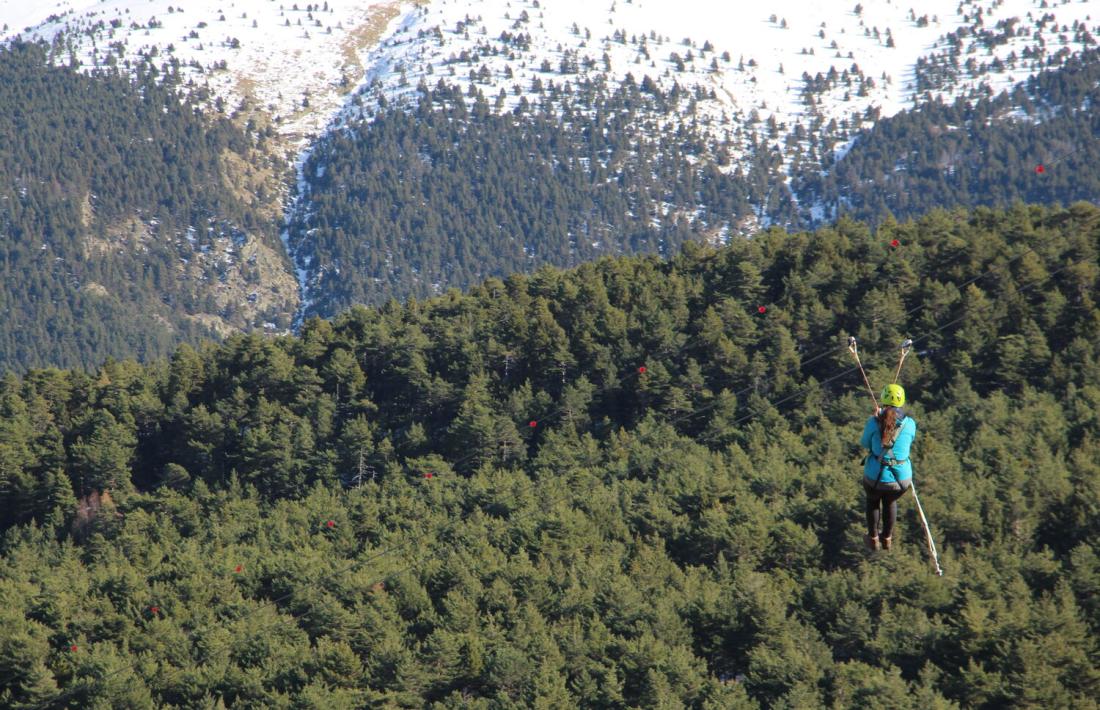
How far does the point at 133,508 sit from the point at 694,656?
6215 centimetres

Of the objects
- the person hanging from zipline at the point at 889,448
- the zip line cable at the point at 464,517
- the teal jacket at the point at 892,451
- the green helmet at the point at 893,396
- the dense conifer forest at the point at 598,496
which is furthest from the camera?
the zip line cable at the point at 464,517

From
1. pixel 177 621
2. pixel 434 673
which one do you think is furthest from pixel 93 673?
pixel 434 673

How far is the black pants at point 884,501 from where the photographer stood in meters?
26.5

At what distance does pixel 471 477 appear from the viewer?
358 feet

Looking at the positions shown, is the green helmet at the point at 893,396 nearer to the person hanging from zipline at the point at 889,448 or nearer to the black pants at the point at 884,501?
the person hanging from zipline at the point at 889,448

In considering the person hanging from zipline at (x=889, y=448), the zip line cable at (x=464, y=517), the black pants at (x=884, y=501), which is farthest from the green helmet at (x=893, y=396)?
the zip line cable at (x=464, y=517)

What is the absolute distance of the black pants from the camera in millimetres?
26547

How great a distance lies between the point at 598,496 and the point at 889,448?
67.1 meters

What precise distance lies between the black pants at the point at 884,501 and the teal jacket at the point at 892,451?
0.60 feet

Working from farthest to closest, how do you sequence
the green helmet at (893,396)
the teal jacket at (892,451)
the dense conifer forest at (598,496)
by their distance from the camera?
the dense conifer forest at (598,496) → the teal jacket at (892,451) → the green helmet at (893,396)

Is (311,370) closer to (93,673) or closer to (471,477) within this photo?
(471,477)

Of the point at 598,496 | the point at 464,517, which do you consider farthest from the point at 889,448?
the point at 464,517

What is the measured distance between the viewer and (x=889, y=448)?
1017 inches

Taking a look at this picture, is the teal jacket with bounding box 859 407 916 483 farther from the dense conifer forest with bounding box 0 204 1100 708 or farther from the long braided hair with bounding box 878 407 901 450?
the dense conifer forest with bounding box 0 204 1100 708
